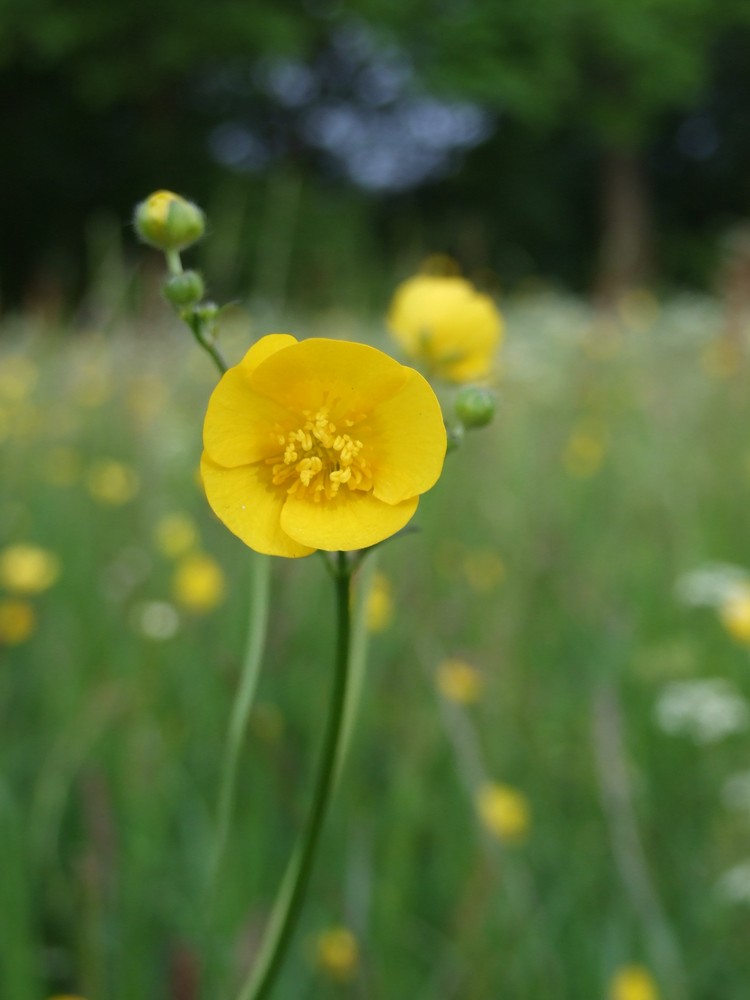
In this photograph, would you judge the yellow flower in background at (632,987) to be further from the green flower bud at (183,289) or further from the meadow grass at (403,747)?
the green flower bud at (183,289)

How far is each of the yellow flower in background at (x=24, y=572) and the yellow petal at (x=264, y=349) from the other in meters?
1.07

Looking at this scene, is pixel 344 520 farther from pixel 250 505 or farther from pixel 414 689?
pixel 414 689

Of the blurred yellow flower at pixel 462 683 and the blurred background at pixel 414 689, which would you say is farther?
the blurred yellow flower at pixel 462 683

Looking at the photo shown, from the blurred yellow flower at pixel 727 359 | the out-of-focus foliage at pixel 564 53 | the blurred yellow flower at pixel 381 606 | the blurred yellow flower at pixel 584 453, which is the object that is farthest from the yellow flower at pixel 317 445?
the out-of-focus foliage at pixel 564 53

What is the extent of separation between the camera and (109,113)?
1430cm

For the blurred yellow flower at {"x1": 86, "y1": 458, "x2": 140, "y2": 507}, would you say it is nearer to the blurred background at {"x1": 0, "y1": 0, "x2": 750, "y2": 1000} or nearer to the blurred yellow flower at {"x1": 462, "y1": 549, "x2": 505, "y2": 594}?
the blurred background at {"x1": 0, "y1": 0, "x2": 750, "y2": 1000}

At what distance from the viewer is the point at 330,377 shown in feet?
1.86

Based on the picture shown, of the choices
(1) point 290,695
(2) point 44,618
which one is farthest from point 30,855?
(2) point 44,618

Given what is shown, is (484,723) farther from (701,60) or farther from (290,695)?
(701,60)

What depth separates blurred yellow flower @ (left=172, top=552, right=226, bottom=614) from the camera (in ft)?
5.08

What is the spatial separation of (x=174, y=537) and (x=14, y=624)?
1.31 feet

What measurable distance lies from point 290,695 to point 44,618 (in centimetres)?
43

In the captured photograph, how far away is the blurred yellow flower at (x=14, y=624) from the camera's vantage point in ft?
4.58

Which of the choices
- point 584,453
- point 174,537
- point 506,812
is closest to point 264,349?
point 506,812
